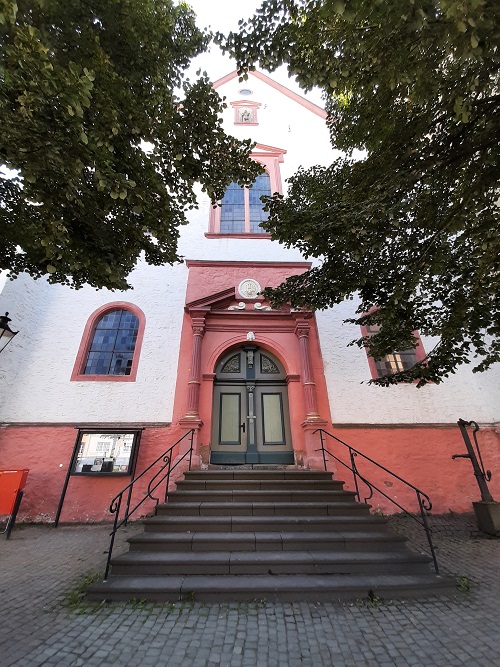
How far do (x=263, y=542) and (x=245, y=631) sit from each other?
1250 mm

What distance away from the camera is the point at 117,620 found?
294 cm

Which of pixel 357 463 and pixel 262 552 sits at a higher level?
pixel 357 463

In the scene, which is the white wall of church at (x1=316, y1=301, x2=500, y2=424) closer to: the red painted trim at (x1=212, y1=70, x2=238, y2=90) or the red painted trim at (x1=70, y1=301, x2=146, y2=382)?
the red painted trim at (x1=70, y1=301, x2=146, y2=382)

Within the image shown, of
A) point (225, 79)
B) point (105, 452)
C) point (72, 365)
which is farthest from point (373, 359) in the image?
point (225, 79)

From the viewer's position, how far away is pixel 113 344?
8133mm

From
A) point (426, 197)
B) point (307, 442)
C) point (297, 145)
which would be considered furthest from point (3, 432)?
point (297, 145)

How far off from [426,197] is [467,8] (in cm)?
256

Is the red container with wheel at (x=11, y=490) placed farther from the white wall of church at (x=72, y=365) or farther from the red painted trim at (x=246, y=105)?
the red painted trim at (x=246, y=105)

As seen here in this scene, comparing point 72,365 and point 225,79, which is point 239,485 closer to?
point 72,365

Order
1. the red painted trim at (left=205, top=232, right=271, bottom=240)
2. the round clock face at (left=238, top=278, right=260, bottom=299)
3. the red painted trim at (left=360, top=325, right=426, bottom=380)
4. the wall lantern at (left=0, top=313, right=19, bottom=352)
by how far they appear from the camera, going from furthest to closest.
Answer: the red painted trim at (left=205, top=232, right=271, bottom=240), the round clock face at (left=238, top=278, right=260, bottom=299), the red painted trim at (left=360, top=325, right=426, bottom=380), the wall lantern at (left=0, top=313, right=19, bottom=352)

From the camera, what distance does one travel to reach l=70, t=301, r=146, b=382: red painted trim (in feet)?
24.6

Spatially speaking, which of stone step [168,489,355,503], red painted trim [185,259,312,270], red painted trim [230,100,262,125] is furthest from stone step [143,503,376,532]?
red painted trim [230,100,262,125]

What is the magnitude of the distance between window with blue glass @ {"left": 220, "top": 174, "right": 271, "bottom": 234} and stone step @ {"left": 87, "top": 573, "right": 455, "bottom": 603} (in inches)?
357

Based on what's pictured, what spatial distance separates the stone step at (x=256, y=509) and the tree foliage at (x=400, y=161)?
Result: 2.79 m
